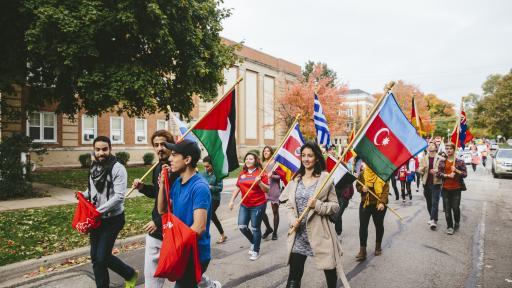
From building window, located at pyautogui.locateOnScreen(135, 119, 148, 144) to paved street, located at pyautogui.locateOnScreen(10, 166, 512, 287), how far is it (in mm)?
21950

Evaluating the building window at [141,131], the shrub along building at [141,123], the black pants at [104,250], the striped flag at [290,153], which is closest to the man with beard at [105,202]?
the black pants at [104,250]

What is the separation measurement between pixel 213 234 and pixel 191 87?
9.33m

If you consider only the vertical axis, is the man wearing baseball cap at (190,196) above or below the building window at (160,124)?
below

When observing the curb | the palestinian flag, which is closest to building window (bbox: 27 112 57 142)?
the curb

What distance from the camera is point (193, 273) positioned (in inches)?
116

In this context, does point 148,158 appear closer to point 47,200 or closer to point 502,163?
point 47,200

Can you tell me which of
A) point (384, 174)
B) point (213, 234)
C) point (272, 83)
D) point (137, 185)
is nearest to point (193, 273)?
point (137, 185)

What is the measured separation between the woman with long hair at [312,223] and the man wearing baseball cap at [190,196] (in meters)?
1.20

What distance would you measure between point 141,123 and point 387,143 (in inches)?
1083

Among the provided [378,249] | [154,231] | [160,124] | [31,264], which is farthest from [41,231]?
[160,124]

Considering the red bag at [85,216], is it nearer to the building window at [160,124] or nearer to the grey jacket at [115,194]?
the grey jacket at [115,194]

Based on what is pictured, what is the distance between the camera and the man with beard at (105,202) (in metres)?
4.05

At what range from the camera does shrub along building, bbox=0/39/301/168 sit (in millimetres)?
23219

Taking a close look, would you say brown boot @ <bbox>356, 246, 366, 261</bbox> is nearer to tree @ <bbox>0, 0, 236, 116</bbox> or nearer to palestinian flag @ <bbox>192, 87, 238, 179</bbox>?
palestinian flag @ <bbox>192, 87, 238, 179</bbox>
